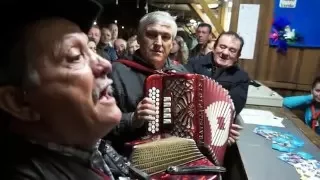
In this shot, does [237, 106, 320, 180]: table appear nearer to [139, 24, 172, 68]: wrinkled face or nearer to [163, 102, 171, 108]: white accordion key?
[163, 102, 171, 108]: white accordion key

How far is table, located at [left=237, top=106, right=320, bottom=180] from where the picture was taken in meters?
1.47

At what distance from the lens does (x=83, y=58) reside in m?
0.66

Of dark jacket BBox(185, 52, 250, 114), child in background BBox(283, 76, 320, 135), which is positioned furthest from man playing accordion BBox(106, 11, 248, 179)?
child in background BBox(283, 76, 320, 135)

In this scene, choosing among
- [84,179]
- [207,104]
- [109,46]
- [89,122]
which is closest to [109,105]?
[89,122]

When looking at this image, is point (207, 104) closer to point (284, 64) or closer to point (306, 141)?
point (306, 141)

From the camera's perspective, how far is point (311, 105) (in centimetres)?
288

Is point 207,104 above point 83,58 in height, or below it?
below

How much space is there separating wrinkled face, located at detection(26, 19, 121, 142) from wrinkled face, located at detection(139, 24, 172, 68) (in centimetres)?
97

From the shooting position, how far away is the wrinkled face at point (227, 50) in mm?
2215

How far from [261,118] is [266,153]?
0.72 metres

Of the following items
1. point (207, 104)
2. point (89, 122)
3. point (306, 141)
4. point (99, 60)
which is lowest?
point (306, 141)

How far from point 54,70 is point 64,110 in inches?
3.0

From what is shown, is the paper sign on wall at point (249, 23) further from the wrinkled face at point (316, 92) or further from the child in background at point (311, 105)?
the wrinkled face at point (316, 92)

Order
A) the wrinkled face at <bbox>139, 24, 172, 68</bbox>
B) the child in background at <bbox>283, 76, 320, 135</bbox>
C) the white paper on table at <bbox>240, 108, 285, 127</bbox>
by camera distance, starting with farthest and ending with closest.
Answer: the child in background at <bbox>283, 76, 320, 135</bbox>
the white paper on table at <bbox>240, 108, 285, 127</bbox>
the wrinkled face at <bbox>139, 24, 172, 68</bbox>
